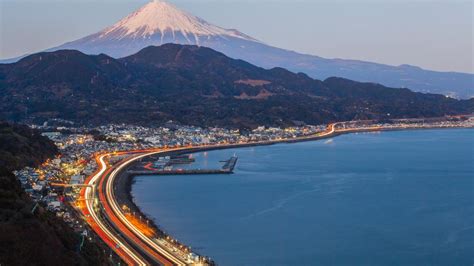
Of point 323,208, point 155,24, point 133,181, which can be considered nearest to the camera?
point 323,208

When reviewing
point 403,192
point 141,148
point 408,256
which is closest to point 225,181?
point 403,192

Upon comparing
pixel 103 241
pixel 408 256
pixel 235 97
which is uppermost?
pixel 235 97

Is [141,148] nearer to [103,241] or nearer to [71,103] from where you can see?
[71,103]

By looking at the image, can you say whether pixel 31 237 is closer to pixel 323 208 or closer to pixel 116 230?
pixel 116 230

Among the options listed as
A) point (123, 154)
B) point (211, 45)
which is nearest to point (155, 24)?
point (211, 45)

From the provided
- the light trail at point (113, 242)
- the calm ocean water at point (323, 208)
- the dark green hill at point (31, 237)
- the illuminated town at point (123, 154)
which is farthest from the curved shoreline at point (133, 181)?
the dark green hill at point (31, 237)

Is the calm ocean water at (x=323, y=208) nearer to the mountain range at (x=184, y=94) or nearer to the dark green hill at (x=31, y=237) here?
the dark green hill at (x=31, y=237)
